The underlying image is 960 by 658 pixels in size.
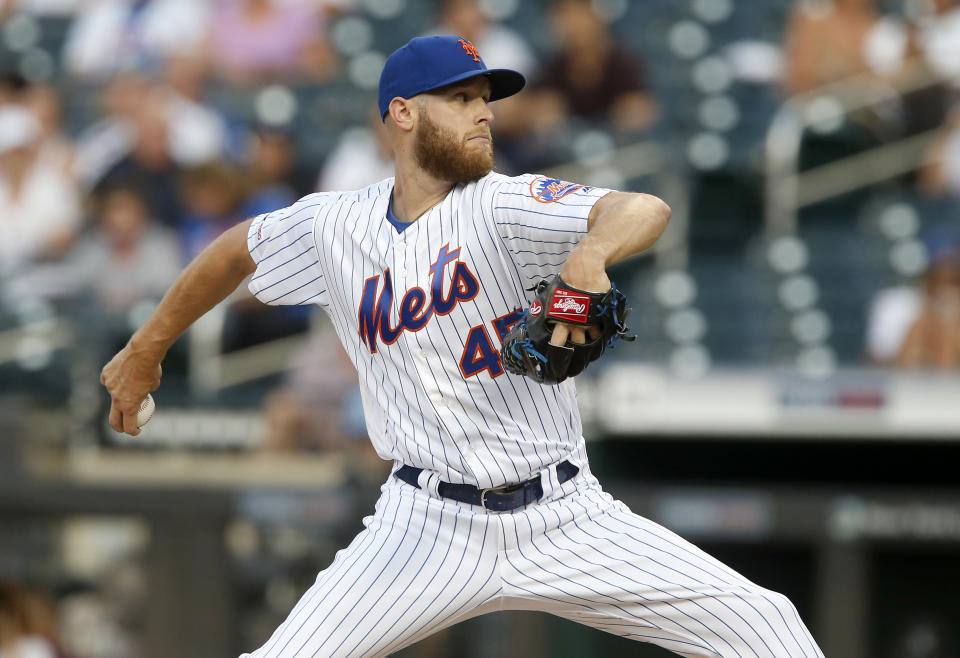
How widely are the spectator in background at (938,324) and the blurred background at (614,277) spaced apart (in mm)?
17

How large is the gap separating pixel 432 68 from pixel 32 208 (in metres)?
5.24

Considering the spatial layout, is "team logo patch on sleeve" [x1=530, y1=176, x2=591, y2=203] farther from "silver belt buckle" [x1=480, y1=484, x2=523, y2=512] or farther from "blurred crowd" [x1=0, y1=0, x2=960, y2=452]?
"blurred crowd" [x1=0, y1=0, x2=960, y2=452]

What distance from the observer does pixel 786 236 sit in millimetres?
7055

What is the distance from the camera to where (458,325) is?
2.88 metres

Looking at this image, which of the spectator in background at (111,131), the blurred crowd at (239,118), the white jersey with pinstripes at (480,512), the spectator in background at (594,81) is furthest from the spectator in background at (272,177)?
the white jersey with pinstripes at (480,512)

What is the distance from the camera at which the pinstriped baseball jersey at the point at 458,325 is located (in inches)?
112

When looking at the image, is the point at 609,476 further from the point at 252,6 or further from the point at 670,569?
the point at 252,6

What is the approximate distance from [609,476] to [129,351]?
2965 mm

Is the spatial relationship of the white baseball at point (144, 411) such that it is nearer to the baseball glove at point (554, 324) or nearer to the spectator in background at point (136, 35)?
the baseball glove at point (554, 324)

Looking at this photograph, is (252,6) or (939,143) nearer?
(939,143)

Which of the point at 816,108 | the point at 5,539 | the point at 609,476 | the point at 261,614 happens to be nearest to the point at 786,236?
the point at 816,108

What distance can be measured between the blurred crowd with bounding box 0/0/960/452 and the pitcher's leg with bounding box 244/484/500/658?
3.36 m

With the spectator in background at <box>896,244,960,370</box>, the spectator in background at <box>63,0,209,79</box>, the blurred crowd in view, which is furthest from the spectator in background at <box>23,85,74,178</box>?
the spectator in background at <box>896,244,960,370</box>

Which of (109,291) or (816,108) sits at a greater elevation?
(816,108)
